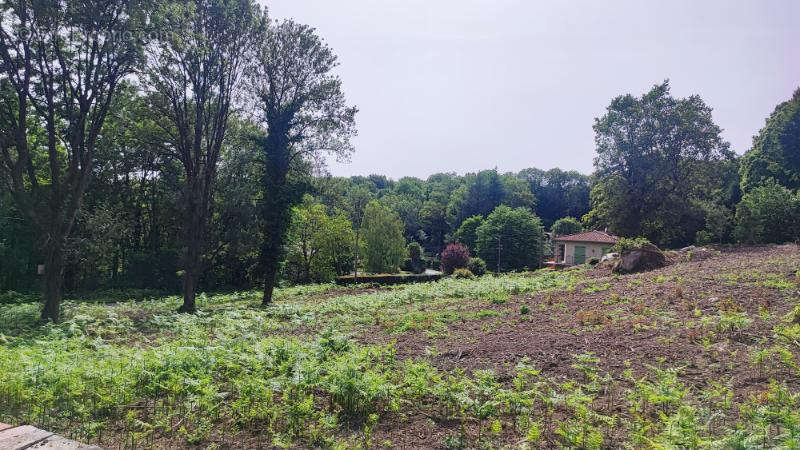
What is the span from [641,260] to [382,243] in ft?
91.0

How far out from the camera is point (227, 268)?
101ft

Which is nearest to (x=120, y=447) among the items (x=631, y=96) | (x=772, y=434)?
(x=772, y=434)

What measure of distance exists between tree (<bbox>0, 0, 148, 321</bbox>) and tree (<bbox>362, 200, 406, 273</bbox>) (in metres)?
29.9

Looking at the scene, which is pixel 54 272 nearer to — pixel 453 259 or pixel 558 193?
pixel 453 259

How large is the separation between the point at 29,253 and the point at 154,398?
27216mm

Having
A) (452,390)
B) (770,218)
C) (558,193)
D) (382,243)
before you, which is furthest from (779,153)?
(558,193)

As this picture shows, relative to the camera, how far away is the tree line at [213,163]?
1334 cm

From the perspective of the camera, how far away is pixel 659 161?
3039 cm

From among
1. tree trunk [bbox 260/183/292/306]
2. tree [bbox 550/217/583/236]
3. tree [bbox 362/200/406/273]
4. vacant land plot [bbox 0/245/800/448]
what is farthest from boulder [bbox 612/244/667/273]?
tree [bbox 550/217/583/236]

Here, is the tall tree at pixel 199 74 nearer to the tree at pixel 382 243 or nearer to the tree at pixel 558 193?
the tree at pixel 382 243

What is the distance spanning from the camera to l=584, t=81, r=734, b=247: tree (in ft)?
99.2

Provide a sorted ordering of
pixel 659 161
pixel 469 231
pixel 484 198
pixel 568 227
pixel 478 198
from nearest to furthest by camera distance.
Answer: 1. pixel 659 161
2. pixel 469 231
3. pixel 568 227
4. pixel 484 198
5. pixel 478 198

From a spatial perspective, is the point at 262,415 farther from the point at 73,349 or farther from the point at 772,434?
the point at 73,349

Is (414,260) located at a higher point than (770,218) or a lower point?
lower
